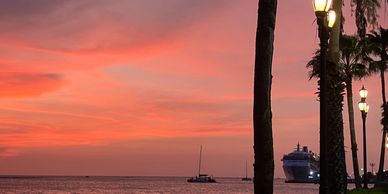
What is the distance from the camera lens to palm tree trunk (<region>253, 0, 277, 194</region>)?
35.2ft

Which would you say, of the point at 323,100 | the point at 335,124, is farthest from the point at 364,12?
the point at 323,100

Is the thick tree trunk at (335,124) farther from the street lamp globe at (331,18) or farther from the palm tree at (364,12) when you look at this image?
the street lamp globe at (331,18)

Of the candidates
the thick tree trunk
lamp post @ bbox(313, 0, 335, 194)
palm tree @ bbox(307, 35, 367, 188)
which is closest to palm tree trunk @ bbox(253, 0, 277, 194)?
lamp post @ bbox(313, 0, 335, 194)

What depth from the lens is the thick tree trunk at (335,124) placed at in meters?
21.8

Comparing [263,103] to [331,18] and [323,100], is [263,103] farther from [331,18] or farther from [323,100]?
[331,18]

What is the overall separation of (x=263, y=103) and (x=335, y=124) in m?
11.8

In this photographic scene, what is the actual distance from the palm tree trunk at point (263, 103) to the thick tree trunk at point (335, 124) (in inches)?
435

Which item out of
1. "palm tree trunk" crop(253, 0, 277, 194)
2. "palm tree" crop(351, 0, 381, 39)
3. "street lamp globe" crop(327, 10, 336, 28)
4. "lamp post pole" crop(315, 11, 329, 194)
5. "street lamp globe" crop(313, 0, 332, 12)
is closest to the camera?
"palm tree trunk" crop(253, 0, 277, 194)

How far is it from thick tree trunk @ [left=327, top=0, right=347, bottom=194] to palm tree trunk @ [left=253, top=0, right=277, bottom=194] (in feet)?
36.3

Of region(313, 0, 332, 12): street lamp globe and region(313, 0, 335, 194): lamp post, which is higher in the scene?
region(313, 0, 332, 12): street lamp globe

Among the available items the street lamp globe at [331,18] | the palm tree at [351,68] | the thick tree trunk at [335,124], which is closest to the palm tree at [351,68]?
the palm tree at [351,68]

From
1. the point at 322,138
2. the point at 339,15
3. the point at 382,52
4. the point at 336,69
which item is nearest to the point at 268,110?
the point at 322,138

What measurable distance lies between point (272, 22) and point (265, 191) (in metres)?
3.06

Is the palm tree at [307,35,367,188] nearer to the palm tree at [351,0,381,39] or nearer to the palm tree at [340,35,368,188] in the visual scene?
the palm tree at [340,35,368,188]
